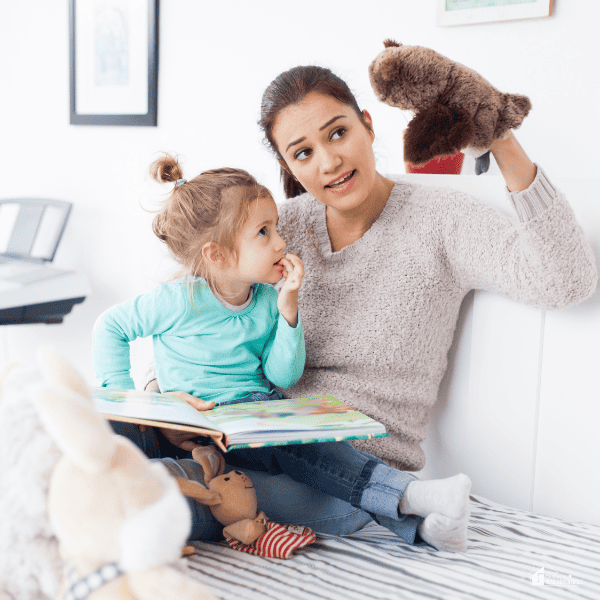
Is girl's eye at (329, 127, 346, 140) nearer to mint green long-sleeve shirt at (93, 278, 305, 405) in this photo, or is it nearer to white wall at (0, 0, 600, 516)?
mint green long-sleeve shirt at (93, 278, 305, 405)

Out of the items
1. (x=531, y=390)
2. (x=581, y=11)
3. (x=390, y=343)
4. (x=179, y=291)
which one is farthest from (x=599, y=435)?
(x=581, y=11)

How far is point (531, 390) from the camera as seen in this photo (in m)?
1.00

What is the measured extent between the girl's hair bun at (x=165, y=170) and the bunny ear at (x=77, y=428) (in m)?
0.78

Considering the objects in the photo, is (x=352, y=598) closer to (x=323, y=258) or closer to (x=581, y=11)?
(x=323, y=258)

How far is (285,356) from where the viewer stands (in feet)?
3.46

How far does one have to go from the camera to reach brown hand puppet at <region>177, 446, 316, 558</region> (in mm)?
826

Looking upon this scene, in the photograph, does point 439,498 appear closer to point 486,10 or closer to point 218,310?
point 218,310

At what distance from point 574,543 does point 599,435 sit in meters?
0.17

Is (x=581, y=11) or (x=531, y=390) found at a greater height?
(x=581, y=11)

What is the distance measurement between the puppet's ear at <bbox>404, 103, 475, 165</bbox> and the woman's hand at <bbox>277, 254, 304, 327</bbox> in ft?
1.00

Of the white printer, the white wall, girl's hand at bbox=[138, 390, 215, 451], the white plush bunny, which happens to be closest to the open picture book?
girl's hand at bbox=[138, 390, 215, 451]

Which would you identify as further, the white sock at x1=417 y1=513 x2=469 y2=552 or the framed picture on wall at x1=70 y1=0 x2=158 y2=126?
the framed picture on wall at x1=70 y1=0 x2=158 y2=126

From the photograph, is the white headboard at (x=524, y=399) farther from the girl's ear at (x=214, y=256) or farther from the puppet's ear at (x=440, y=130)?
the girl's ear at (x=214, y=256)

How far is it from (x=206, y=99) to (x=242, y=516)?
1432mm
